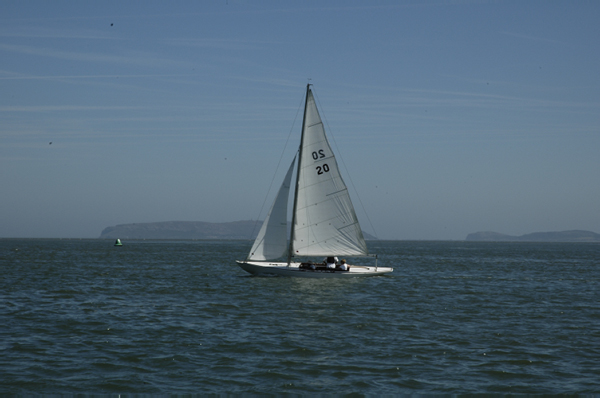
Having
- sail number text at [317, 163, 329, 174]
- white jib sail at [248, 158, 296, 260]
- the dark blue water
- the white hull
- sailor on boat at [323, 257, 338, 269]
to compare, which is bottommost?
the dark blue water

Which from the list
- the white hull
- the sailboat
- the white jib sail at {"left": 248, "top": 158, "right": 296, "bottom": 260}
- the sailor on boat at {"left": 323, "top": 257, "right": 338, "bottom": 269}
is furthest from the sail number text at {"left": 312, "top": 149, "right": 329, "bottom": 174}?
the white hull

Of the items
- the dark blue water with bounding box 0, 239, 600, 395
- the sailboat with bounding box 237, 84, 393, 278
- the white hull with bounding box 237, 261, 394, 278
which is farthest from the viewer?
the sailboat with bounding box 237, 84, 393, 278

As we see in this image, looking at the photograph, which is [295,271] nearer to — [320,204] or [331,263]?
[331,263]

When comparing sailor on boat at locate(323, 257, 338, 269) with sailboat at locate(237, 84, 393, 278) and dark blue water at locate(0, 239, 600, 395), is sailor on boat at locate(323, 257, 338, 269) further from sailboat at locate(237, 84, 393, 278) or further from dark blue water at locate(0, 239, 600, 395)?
dark blue water at locate(0, 239, 600, 395)

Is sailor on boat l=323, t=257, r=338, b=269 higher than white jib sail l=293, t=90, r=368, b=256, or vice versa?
white jib sail l=293, t=90, r=368, b=256

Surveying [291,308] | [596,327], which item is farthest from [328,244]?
[596,327]

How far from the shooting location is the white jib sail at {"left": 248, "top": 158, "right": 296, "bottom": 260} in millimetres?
46000

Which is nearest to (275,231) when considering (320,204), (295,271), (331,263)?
(295,271)

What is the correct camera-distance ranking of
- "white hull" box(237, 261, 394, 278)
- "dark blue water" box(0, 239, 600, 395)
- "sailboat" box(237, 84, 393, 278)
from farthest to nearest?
"sailboat" box(237, 84, 393, 278) → "white hull" box(237, 261, 394, 278) → "dark blue water" box(0, 239, 600, 395)

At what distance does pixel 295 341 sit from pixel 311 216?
23.5 metres

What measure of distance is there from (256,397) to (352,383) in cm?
312

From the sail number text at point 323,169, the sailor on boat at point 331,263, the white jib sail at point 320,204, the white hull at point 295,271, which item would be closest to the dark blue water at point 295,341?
the white hull at point 295,271

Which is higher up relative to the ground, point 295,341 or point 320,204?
point 320,204

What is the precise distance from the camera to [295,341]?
23.2 metres
